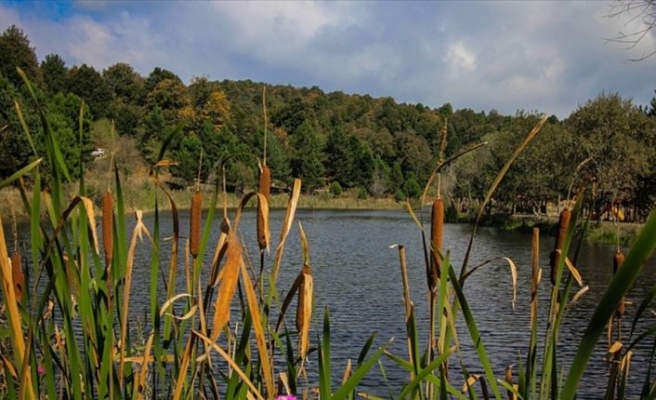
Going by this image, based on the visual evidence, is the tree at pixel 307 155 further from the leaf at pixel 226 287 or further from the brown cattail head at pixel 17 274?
the leaf at pixel 226 287

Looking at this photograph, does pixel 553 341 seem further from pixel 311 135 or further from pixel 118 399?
pixel 311 135

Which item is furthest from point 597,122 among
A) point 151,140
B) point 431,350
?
point 151,140

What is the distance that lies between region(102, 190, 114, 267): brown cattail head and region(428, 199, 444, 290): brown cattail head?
750 millimetres

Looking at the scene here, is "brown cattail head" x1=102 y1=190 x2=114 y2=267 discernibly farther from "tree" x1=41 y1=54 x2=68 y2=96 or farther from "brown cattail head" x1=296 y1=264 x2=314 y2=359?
"tree" x1=41 y1=54 x2=68 y2=96

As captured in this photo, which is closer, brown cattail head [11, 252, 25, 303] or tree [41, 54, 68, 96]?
brown cattail head [11, 252, 25, 303]

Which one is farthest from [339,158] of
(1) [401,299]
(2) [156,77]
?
(1) [401,299]

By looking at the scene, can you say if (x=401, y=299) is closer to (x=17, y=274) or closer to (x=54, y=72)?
(x=17, y=274)

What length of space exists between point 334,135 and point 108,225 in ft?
266

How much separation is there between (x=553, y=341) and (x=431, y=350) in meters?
0.36

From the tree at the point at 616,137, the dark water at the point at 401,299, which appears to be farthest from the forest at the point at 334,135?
the dark water at the point at 401,299

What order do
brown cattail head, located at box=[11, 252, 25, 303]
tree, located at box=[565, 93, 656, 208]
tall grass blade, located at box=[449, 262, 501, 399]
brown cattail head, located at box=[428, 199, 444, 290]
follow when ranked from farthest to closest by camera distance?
1. tree, located at box=[565, 93, 656, 208]
2. brown cattail head, located at box=[11, 252, 25, 303]
3. brown cattail head, located at box=[428, 199, 444, 290]
4. tall grass blade, located at box=[449, 262, 501, 399]

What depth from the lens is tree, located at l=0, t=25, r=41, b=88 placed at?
192 ft

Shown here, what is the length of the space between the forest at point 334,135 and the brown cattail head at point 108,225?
72.3ft

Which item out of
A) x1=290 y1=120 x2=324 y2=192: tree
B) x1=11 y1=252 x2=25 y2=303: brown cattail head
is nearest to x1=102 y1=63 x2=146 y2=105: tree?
x1=290 y1=120 x2=324 y2=192: tree
